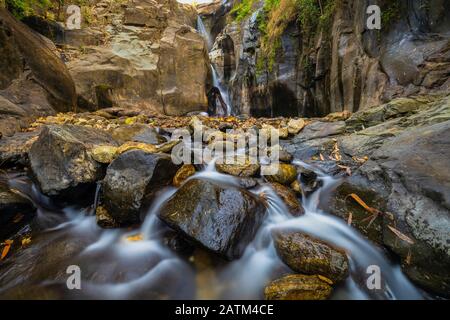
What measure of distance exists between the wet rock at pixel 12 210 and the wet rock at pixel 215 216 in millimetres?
1771

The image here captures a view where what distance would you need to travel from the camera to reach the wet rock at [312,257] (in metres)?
2.00

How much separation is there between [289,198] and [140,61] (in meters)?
10.6

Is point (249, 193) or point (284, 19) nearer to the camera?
point (249, 193)

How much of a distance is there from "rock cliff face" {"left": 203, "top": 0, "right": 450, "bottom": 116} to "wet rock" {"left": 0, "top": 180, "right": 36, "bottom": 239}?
717 centimetres

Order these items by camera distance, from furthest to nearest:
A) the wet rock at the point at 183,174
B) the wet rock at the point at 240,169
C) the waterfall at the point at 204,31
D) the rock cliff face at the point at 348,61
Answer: the waterfall at the point at 204,31 < the rock cliff face at the point at 348,61 < the wet rock at the point at 240,169 < the wet rock at the point at 183,174

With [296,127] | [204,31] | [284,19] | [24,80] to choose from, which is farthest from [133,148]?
[204,31]

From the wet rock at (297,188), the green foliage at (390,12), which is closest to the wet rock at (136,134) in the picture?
the wet rock at (297,188)

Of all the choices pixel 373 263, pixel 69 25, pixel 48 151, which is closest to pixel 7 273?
pixel 48 151

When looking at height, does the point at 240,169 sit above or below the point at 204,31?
below

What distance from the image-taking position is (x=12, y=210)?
2.64 m

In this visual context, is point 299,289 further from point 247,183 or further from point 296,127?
point 296,127

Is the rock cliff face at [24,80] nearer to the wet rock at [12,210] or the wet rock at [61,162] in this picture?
the wet rock at [61,162]
